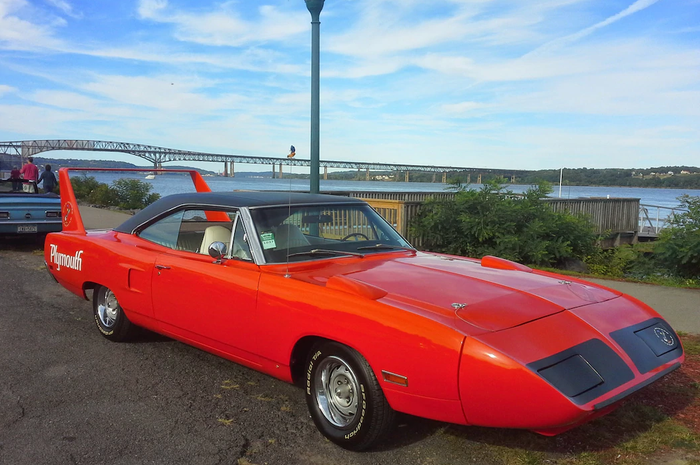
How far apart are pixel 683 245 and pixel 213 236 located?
27.4 feet

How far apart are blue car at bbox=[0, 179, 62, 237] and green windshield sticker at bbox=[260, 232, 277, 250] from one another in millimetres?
8994

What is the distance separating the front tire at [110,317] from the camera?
551cm

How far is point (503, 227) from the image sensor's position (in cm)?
1125

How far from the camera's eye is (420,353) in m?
3.06

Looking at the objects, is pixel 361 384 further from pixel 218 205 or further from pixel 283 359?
pixel 218 205

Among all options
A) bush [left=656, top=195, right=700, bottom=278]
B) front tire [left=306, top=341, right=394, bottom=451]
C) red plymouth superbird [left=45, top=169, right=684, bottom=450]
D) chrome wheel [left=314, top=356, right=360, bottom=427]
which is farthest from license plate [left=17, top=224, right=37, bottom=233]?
bush [left=656, top=195, right=700, bottom=278]

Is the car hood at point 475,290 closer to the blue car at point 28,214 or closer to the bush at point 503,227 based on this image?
the bush at point 503,227

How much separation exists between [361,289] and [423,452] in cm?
101

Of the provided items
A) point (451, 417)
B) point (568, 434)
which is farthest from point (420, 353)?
point (568, 434)

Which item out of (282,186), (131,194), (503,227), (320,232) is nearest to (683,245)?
(503,227)

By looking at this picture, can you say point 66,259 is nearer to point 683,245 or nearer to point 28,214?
point 28,214

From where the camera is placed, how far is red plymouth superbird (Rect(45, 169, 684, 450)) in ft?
9.63

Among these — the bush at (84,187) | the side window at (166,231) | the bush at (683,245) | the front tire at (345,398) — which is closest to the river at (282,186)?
the bush at (84,187)

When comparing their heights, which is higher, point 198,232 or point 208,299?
point 198,232
